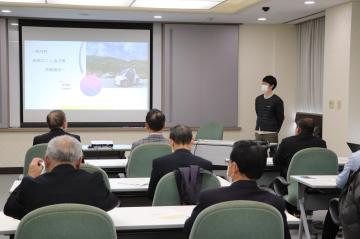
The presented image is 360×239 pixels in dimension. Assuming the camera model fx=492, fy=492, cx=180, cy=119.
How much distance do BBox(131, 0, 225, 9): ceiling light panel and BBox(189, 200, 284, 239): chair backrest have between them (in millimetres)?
5328

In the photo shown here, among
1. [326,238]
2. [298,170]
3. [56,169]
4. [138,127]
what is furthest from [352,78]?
[56,169]

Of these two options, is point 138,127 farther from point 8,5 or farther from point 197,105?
point 8,5

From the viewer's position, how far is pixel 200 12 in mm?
7914

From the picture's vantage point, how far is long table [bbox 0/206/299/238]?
254 centimetres

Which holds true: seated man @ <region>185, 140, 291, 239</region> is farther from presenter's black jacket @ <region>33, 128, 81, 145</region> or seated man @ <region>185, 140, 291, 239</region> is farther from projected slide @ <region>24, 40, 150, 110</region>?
projected slide @ <region>24, 40, 150, 110</region>

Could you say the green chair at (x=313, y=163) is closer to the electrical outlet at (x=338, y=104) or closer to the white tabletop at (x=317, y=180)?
the white tabletop at (x=317, y=180)

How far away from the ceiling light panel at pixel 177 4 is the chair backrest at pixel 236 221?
5.33 metres

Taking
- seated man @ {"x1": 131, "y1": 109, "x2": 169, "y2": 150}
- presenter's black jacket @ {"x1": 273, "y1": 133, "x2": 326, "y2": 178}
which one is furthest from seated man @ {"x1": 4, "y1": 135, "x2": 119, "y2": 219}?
presenter's black jacket @ {"x1": 273, "y1": 133, "x2": 326, "y2": 178}

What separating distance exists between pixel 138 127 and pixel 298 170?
4692 mm

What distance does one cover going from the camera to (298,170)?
462 cm

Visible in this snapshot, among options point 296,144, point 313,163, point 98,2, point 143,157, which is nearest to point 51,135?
point 143,157

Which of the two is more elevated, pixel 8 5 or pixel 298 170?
pixel 8 5

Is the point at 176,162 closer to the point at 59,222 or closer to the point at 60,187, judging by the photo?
the point at 60,187

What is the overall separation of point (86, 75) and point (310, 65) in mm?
3989
